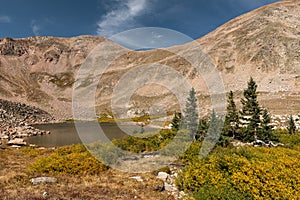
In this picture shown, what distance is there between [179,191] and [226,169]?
11.1ft

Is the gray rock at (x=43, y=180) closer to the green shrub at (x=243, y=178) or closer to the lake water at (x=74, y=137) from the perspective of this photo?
the green shrub at (x=243, y=178)

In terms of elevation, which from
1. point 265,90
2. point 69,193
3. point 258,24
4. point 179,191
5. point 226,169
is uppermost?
point 258,24

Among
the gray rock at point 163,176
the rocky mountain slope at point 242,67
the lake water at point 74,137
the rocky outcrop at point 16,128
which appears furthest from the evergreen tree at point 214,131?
the rocky mountain slope at point 242,67

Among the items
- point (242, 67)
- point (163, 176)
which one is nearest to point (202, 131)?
point (163, 176)

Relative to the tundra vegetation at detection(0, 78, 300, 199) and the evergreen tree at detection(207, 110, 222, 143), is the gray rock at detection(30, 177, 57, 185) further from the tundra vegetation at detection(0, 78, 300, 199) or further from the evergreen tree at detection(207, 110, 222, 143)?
the evergreen tree at detection(207, 110, 222, 143)

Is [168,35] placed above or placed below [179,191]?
above

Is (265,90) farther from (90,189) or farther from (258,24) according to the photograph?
(90,189)

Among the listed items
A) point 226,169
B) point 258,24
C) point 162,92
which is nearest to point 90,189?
point 226,169

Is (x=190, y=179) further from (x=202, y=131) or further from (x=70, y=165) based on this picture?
(x=202, y=131)

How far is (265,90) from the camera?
96.4 meters

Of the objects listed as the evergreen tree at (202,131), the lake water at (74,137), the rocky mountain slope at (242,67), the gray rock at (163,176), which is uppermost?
the rocky mountain slope at (242,67)

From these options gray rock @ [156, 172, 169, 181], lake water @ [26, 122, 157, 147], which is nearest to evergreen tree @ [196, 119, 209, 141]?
lake water @ [26, 122, 157, 147]

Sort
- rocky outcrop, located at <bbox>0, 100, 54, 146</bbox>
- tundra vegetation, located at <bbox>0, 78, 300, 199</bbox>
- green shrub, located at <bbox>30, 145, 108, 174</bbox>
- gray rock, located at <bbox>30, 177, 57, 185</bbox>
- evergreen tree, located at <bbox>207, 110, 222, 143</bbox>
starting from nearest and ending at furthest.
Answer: tundra vegetation, located at <bbox>0, 78, 300, 199</bbox>, gray rock, located at <bbox>30, 177, 57, 185</bbox>, green shrub, located at <bbox>30, 145, 108, 174</bbox>, evergreen tree, located at <bbox>207, 110, 222, 143</bbox>, rocky outcrop, located at <bbox>0, 100, 54, 146</bbox>

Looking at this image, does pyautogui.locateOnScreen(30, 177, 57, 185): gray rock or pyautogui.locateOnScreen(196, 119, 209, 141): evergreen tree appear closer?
pyautogui.locateOnScreen(30, 177, 57, 185): gray rock
